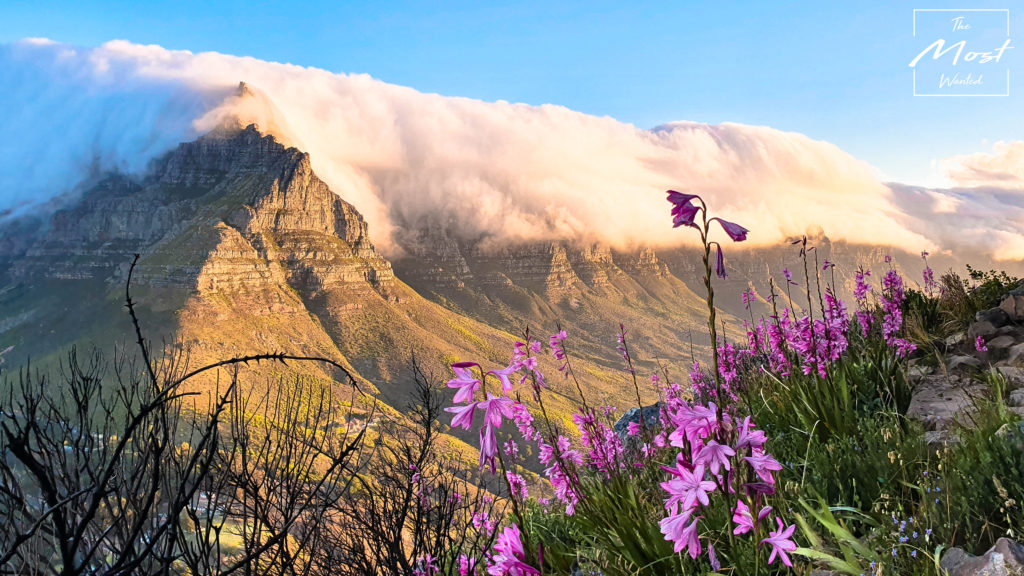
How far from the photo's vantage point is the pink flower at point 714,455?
1.44 metres

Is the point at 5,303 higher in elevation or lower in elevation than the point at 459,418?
lower

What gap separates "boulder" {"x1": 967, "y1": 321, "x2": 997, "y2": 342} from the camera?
555 cm

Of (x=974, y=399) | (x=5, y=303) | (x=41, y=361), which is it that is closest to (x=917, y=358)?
(x=974, y=399)

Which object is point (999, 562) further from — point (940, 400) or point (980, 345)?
point (980, 345)

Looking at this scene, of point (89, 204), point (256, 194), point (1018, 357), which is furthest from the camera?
point (89, 204)

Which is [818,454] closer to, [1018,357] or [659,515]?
[659,515]

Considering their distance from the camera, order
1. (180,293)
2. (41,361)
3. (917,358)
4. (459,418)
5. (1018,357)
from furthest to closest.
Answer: (180,293) → (41,361) → (917,358) → (1018,357) → (459,418)

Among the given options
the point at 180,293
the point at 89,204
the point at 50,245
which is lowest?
the point at 180,293

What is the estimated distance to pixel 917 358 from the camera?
18.8 feet

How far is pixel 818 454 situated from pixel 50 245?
242862 millimetres

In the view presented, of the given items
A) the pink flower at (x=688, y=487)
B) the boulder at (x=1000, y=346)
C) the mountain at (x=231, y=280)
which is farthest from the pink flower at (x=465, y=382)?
the mountain at (x=231, y=280)

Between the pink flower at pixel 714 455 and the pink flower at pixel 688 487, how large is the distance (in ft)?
0.13

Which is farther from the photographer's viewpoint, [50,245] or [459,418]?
[50,245]

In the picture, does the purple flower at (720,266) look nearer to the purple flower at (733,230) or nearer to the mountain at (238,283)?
the purple flower at (733,230)
